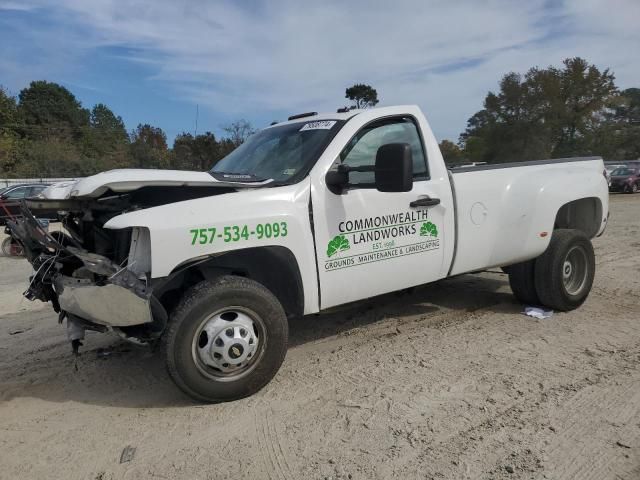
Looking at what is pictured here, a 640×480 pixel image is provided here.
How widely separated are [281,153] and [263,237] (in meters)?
1.10

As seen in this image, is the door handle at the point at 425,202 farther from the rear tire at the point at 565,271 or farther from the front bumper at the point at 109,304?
the front bumper at the point at 109,304

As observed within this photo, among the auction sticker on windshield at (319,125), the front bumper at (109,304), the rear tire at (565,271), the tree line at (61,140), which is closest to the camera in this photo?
the front bumper at (109,304)

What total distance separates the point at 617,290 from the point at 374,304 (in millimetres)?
3024

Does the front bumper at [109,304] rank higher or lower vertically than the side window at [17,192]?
lower

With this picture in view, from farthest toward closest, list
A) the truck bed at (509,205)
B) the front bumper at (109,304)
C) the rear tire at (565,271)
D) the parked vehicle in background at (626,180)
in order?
the parked vehicle in background at (626,180), the rear tire at (565,271), the truck bed at (509,205), the front bumper at (109,304)

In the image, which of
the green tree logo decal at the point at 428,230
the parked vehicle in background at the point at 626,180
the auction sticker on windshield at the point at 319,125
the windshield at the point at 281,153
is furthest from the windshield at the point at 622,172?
the auction sticker on windshield at the point at 319,125

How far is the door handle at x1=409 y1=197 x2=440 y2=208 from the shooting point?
4.14 meters

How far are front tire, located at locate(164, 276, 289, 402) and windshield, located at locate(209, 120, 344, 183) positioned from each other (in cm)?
89

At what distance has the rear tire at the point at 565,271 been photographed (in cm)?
514

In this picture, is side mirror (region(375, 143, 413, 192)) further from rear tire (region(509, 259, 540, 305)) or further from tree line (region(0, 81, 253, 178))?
tree line (region(0, 81, 253, 178))

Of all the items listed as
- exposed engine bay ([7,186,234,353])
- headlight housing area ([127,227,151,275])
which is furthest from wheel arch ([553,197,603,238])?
headlight housing area ([127,227,151,275])

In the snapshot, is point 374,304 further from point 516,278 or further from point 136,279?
point 136,279

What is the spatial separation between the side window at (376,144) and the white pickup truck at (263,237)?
0.01 meters

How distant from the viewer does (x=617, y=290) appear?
20.0 ft
